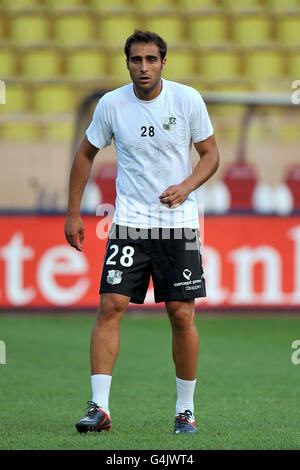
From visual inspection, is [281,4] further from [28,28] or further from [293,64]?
[28,28]

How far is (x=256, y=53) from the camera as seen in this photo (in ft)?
49.3

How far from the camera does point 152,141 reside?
184 inches

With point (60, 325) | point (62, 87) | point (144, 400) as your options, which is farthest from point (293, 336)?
point (62, 87)

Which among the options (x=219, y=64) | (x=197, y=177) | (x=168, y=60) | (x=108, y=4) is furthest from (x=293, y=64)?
→ (x=197, y=177)

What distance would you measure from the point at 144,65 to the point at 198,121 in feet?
1.25

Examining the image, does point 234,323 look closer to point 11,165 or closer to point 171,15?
point 11,165

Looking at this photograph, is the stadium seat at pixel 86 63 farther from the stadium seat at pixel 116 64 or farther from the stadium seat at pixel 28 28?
the stadium seat at pixel 28 28

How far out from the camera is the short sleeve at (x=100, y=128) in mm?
4750

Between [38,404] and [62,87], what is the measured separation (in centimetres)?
933

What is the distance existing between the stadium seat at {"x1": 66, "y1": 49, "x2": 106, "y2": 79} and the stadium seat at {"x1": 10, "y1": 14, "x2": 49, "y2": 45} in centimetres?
60

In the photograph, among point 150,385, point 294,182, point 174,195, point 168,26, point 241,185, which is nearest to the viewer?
point 174,195

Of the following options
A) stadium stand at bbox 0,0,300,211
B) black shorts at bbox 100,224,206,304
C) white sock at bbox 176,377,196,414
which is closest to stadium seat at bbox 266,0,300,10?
stadium stand at bbox 0,0,300,211

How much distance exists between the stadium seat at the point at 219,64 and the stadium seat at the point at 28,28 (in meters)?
2.44

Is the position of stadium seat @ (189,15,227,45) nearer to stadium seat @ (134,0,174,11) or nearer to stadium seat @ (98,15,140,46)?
stadium seat @ (134,0,174,11)
